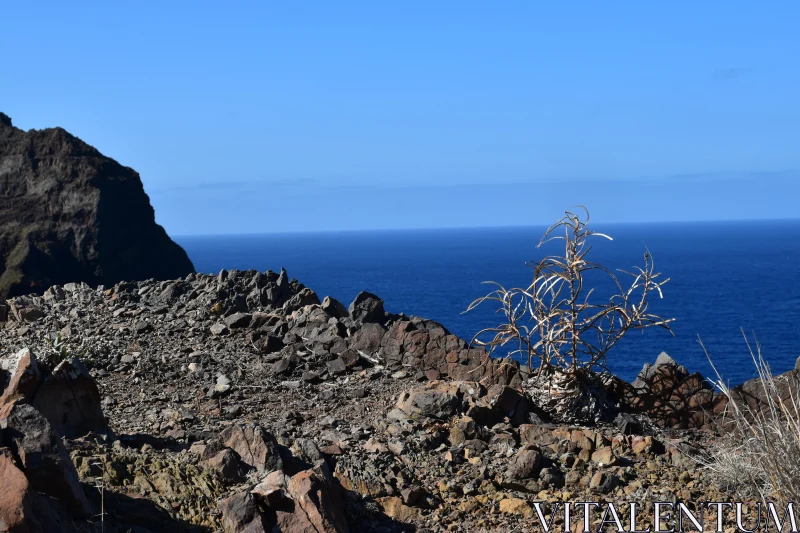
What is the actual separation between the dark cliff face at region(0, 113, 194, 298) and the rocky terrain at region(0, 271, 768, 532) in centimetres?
5259

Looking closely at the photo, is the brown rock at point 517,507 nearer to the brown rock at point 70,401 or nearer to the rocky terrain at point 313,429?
the rocky terrain at point 313,429

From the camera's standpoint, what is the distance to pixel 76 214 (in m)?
65.9

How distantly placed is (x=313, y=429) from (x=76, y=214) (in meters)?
62.4

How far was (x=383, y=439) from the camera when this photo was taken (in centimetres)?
799

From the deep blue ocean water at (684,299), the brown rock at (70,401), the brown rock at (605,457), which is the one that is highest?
the brown rock at (70,401)

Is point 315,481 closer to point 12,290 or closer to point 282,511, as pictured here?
point 282,511

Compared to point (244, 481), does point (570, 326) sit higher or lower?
higher

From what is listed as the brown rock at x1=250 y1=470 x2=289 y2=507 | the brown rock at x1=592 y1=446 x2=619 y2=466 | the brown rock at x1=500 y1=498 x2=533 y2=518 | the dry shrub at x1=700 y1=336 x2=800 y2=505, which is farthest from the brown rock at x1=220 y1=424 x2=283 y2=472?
the dry shrub at x1=700 y1=336 x2=800 y2=505

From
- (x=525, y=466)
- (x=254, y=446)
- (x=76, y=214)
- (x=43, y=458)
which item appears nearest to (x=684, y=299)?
(x=76, y=214)

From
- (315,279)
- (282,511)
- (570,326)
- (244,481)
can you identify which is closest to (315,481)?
(282,511)

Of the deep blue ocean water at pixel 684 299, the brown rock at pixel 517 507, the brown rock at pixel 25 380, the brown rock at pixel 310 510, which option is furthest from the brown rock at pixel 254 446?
the deep blue ocean water at pixel 684 299

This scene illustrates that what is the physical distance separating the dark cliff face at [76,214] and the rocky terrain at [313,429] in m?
52.6

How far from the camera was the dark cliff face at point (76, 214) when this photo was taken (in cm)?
6272

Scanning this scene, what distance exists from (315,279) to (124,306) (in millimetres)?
86624
